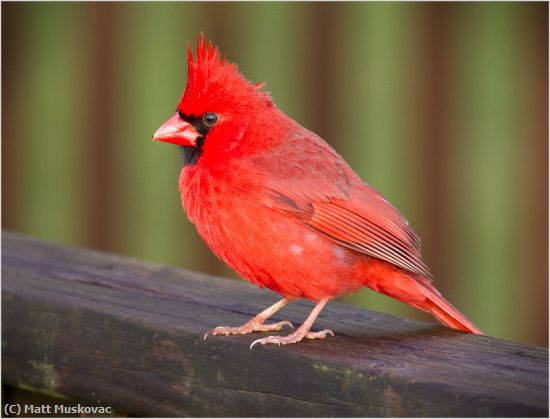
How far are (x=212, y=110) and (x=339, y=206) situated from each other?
504mm

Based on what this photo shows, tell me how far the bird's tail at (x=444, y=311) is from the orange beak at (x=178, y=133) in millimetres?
854

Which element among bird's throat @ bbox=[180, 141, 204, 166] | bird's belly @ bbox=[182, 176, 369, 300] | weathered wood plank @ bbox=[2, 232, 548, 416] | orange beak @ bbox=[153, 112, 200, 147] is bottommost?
weathered wood plank @ bbox=[2, 232, 548, 416]

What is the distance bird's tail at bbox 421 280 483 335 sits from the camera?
3211 millimetres

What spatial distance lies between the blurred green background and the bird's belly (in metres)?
2.00

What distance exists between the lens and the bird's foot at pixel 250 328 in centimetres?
283

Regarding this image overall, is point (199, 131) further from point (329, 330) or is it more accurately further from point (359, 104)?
point (359, 104)

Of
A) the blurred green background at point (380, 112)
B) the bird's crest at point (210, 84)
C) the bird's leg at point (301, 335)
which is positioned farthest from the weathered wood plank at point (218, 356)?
the blurred green background at point (380, 112)

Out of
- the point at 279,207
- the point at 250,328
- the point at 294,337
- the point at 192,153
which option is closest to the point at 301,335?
the point at 294,337

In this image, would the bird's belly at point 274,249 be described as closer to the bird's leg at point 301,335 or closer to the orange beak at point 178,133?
the bird's leg at point 301,335

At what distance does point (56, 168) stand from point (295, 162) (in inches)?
102

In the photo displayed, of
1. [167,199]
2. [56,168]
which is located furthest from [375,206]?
[56,168]

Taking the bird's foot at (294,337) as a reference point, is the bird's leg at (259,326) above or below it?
below

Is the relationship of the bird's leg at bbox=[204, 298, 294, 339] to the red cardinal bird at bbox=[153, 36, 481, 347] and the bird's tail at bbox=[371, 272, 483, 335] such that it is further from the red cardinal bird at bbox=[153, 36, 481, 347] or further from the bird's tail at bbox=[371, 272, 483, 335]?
the bird's tail at bbox=[371, 272, 483, 335]

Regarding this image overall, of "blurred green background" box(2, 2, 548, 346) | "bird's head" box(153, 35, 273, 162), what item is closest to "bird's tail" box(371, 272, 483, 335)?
"bird's head" box(153, 35, 273, 162)
